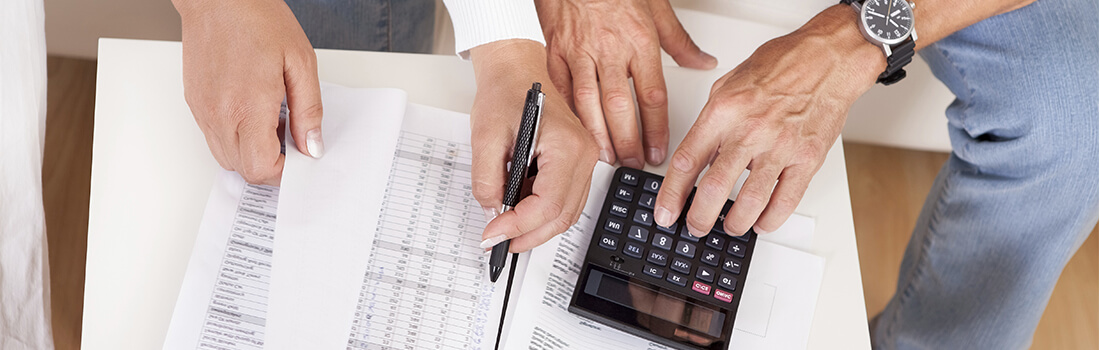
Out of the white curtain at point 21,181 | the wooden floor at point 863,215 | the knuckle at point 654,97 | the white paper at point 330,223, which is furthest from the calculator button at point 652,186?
the wooden floor at point 863,215

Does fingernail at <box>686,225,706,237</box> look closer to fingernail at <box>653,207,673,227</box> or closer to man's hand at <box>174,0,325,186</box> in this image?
fingernail at <box>653,207,673,227</box>

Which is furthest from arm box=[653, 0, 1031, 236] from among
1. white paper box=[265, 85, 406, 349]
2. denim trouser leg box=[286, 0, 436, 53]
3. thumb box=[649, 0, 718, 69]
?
denim trouser leg box=[286, 0, 436, 53]

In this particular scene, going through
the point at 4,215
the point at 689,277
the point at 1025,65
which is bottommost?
the point at 4,215

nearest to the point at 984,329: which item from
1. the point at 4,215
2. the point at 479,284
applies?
the point at 479,284

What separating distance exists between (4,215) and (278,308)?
12.1 inches

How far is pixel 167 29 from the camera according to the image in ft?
4.03

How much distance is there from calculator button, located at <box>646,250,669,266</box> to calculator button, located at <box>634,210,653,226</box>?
0.03 metres

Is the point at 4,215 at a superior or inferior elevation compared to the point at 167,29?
inferior

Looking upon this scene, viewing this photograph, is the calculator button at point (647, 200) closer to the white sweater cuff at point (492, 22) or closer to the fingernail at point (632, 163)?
the fingernail at point (632, 163)

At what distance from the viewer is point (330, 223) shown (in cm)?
58

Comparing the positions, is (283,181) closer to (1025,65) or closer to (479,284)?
(479,284)

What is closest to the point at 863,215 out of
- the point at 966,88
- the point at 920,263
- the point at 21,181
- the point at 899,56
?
the point at 920,263

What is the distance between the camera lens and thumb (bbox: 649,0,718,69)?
833mm

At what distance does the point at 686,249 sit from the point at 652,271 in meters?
0.04
